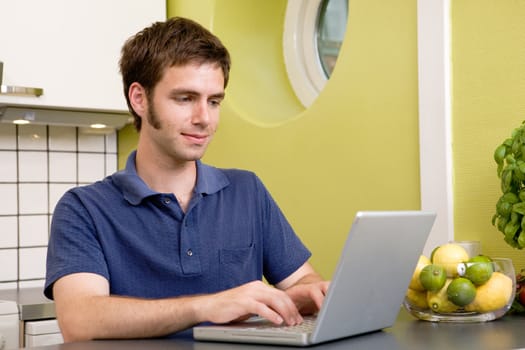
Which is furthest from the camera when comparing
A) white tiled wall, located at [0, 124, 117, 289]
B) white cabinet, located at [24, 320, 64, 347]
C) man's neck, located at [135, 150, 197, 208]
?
white tiled wall, located at [0, 124, 117, 289]

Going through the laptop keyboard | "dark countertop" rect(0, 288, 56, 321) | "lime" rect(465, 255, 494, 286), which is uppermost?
"lime" rect(465, 255, 494, 286)

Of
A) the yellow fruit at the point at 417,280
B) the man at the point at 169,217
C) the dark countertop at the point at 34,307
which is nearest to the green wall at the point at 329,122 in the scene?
the man at the point at 169,217

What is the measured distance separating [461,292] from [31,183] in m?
2.08

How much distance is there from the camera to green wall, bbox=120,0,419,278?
2184 millimetres

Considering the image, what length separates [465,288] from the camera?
1.50 meters

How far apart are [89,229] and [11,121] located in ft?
4.32

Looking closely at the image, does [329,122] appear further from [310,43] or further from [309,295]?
[309,295]

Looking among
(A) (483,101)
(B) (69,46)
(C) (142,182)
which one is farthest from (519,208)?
(B) (69,46)

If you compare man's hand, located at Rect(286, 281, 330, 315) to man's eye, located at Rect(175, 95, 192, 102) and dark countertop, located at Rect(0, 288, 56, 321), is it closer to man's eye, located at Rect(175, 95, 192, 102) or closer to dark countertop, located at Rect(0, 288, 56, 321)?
man's eye, located at Rect(175, 95, 192, 102)

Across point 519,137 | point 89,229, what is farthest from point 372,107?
point 89,229

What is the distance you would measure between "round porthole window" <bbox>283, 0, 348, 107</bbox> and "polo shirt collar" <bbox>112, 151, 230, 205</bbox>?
97 centimetres

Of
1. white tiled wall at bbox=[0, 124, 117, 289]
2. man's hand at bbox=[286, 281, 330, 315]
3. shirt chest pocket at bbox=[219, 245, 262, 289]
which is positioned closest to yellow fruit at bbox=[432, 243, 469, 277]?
man's hand at bbox=[286, 281, 330, 315]

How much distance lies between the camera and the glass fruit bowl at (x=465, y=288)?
152 centimetres

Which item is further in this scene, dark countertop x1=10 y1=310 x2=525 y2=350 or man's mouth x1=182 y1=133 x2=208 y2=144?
man's mouth x1=182 y1=133 x2=208 y2=144
